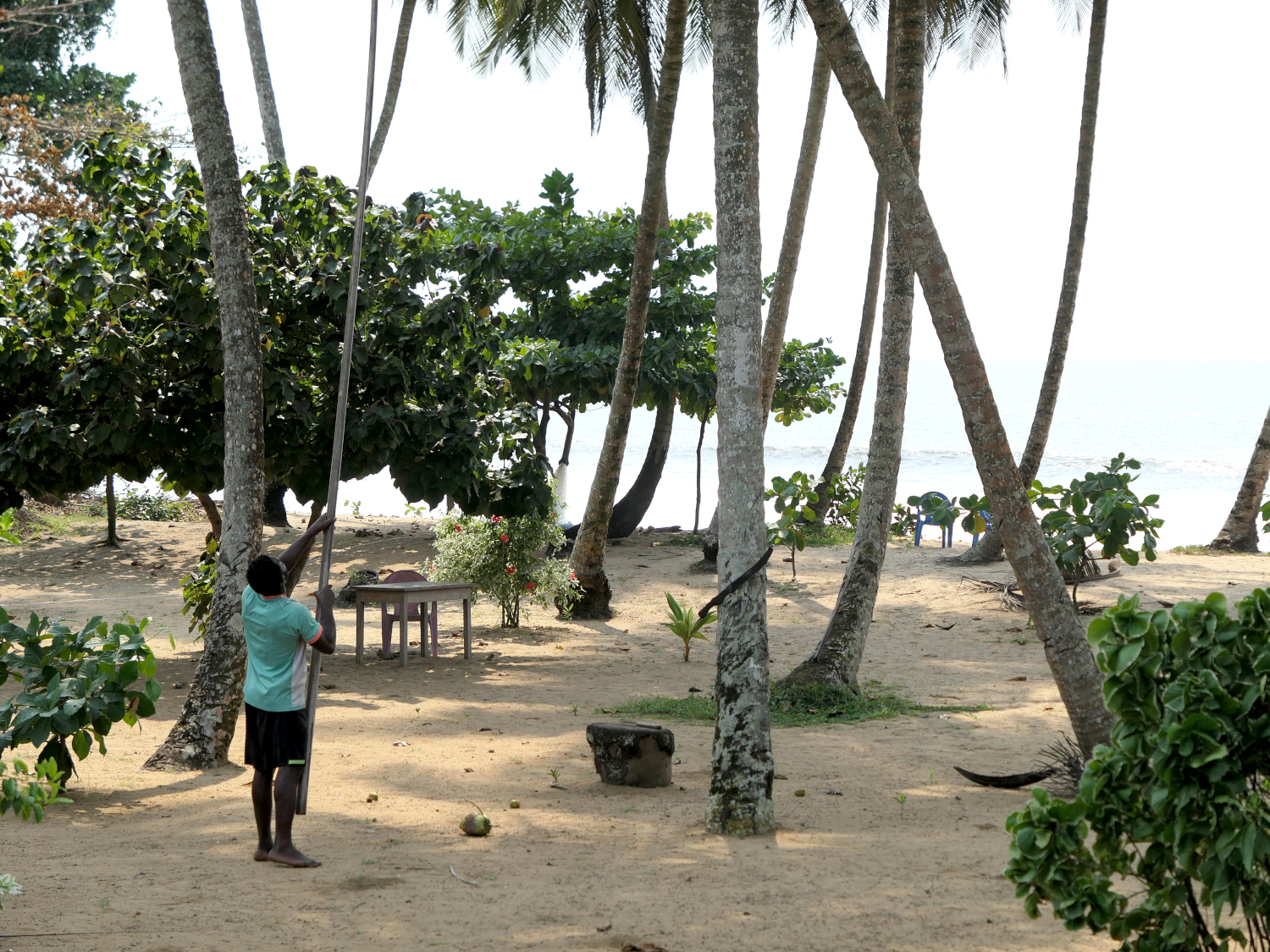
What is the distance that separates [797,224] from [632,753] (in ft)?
30.3

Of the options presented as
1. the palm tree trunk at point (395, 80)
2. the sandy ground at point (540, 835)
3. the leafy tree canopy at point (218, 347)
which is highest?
the palm tree trunk at point (395, 80)

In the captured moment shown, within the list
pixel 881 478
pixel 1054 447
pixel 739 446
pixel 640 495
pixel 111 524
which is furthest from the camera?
pixel 1054 447

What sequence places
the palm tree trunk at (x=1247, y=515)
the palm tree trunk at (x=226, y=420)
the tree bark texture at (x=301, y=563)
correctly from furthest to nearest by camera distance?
the palm tree trunk at (x=1247, y=515)
the palm tree trunk at (x=226, y=420)
the tree bark texture at (x=301, y=563)

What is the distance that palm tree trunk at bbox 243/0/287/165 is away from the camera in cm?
1503

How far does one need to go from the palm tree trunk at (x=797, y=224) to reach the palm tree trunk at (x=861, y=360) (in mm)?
3435

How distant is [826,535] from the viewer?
60.7 ft

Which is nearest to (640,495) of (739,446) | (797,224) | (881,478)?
(797,224)

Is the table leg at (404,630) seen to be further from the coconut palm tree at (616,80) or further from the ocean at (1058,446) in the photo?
the ocean at (1058,446)

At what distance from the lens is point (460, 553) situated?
11609mm

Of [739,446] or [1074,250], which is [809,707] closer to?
[739,446]

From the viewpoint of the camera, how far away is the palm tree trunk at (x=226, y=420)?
250 inches

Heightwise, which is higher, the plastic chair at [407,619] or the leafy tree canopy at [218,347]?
the leafy tree canopy at [218,347]

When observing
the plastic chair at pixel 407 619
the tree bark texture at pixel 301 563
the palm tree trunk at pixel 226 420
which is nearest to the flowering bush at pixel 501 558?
the plastic chair at pixel 407 619

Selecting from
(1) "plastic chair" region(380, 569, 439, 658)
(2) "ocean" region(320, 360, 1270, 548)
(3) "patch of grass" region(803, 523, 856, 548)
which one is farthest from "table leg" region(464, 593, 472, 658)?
(2) "ocean" region(320, 360, 1270, 548)
